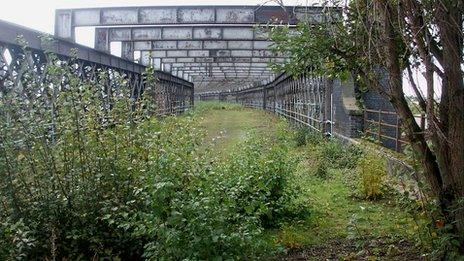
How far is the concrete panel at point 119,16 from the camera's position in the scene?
18344 mm

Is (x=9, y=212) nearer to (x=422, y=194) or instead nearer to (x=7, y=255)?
(x=7, y=255)

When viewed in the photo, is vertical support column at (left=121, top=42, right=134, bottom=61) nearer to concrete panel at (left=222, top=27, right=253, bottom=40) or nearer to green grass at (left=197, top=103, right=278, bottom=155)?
concrete panel at (left=222, top=27, right=253, bottom=40)

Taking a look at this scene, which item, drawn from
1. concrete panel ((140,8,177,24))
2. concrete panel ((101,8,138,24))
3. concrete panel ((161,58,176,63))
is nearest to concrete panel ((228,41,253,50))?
concrete panel ((140,8,177,24))

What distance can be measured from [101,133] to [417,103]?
374cm

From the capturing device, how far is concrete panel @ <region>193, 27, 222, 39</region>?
2159 cm

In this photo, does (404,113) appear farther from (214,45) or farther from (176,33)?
(214,45)

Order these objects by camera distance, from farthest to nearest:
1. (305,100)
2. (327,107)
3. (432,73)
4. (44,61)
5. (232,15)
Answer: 1. (305,100)
2. (232,15)
3. (327,107)
4. (44,61)
5. (432,73)

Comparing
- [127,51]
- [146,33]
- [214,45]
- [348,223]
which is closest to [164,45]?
[214,45]

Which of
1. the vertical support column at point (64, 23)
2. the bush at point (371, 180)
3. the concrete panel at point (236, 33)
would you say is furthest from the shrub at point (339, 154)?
the vertical support column at point (64, 23)

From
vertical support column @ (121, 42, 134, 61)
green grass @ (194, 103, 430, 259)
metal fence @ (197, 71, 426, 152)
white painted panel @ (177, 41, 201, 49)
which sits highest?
white painted panel @ (177, 41, 201, 49)

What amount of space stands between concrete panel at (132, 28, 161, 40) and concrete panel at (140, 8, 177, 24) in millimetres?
3442

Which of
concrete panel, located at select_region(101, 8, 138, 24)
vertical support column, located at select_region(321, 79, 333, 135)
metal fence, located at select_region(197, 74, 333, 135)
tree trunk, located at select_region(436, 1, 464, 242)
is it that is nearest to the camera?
tree trunk, located at select_region(436, 1, 464, 242)

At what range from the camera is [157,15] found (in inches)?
722

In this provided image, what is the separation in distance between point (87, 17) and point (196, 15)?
4040mm
